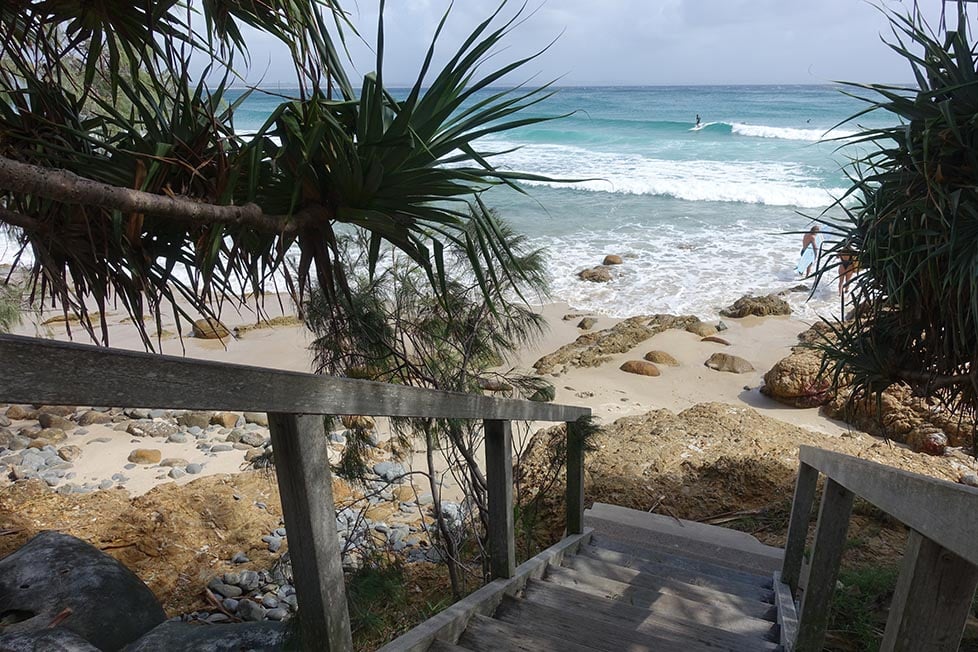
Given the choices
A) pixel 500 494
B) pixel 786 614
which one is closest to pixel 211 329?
pixel 500 494

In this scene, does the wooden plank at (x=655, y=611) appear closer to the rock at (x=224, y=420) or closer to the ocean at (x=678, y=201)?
the ocean at (x=678, y=201)

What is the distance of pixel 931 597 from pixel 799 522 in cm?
219

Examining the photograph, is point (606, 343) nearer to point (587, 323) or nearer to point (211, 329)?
point (587, 323)

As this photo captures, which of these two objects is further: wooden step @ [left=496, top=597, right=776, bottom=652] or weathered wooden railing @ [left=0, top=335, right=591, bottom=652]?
wooden step @ [left=496, top=597, right=776, bottom=652]

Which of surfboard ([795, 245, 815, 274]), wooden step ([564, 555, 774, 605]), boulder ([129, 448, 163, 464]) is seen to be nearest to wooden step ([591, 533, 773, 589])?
wooden step ([564, 555, 774, 605])

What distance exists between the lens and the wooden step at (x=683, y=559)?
4.03 metres

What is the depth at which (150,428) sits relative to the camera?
25.0ft

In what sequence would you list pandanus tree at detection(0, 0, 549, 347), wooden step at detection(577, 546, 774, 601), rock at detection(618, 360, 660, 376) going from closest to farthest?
pandanus tree at detection(0, 0, 549, 347)
wooden step at detection(577, 546, 774, 601)
rock at detection(618, 360, 660, 376)

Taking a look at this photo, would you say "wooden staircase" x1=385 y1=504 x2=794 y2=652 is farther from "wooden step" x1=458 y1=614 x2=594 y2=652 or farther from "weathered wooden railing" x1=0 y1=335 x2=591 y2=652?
"weathered wooden railing" x1=0 y1=335 x2=591 y2=652

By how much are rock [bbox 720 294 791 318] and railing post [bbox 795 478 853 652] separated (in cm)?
1072

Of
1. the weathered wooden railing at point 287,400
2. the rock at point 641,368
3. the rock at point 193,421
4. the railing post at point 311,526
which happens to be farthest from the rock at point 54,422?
the railing post at point 311,526

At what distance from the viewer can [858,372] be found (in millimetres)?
3832

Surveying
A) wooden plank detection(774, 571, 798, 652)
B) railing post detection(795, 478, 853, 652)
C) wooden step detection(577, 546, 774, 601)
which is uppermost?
railing post detection(795, 478, 853, 652)

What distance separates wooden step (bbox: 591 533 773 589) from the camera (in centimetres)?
403
